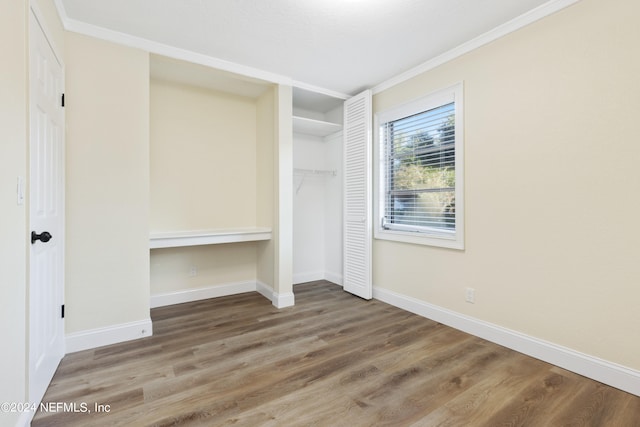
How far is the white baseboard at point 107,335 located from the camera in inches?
91.1

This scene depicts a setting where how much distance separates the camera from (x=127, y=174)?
8.15 ft

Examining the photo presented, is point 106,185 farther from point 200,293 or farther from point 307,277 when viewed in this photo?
point 307,277

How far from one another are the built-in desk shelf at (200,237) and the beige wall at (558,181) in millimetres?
2054

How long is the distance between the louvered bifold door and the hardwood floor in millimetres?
912

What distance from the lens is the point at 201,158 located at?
357cm

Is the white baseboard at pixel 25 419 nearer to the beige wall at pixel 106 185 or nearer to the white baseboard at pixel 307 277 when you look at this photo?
the beige wall at pixel 106 185

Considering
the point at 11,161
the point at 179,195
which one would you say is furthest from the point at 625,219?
the point at 179,195

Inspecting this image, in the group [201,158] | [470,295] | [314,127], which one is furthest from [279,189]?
[470,295]

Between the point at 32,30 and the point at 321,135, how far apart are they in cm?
325

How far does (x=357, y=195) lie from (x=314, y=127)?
1.15 m

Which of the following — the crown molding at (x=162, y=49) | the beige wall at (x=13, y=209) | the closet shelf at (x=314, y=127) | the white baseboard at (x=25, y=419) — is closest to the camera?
the beige wall at (x=13, y=209)

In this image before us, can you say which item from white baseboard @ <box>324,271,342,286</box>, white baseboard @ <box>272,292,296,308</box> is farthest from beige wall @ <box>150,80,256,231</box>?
white baseboard @ <box>324,271,342,286</box>

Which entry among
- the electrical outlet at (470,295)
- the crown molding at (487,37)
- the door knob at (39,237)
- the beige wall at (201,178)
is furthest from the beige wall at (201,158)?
the electrical outlet at (470,295)

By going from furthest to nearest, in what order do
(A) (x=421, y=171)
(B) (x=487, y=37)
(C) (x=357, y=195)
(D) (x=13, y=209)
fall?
(C) (x=357, y=195)
(A) (x=421, y=171)
(B) (x=487, y=37)
(D) (x=13, y=209)
